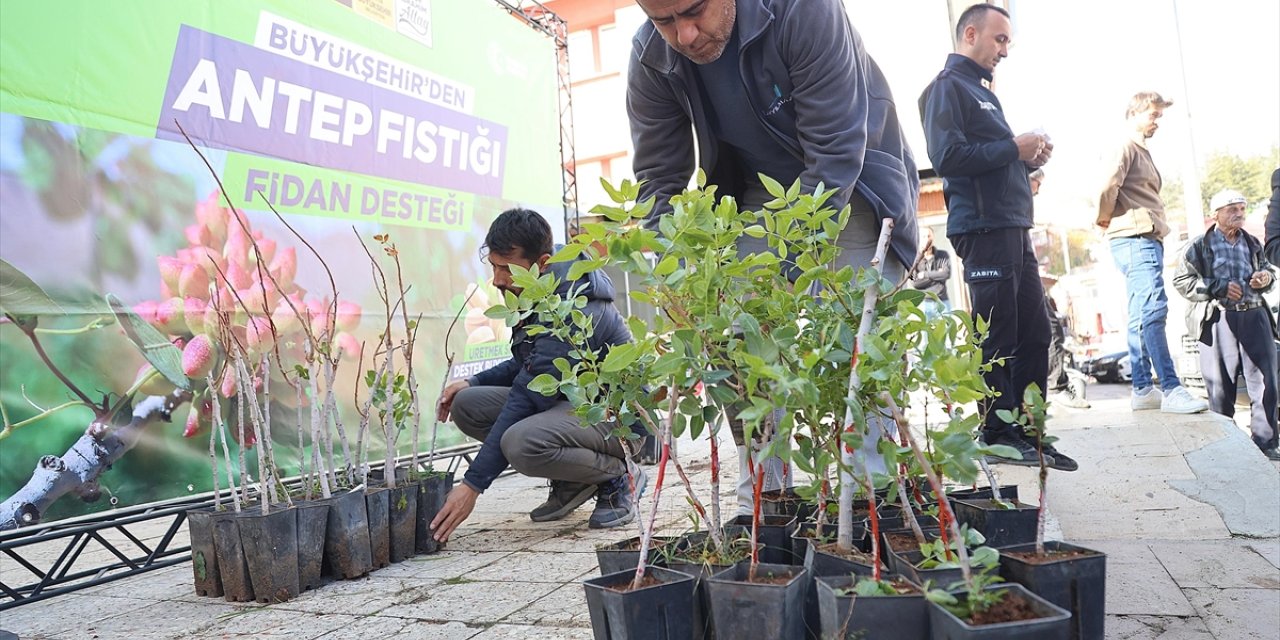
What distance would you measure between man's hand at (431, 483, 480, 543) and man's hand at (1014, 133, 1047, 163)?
7.52 ft

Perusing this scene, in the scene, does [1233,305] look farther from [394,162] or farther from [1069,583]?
[394,162]

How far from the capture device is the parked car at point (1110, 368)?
10273 millimetres

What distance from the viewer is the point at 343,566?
2.49 metres

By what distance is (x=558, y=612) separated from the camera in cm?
191

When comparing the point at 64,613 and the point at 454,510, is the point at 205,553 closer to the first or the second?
the point at 64,613

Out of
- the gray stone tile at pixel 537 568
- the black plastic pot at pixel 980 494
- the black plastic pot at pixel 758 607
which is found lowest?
the gray stone tile at pixel 537 568

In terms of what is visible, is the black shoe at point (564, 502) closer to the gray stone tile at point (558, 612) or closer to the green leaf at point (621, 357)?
the gray stone tile at point (558, 612)

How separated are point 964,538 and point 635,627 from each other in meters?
0.47

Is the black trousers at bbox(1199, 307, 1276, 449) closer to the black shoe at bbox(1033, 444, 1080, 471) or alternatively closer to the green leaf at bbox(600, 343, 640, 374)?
the black shoe at bbox(1033, 444, 1080, 471)

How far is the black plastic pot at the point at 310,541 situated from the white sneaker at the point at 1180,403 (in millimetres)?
3843

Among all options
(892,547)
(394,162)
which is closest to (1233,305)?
(892,547)

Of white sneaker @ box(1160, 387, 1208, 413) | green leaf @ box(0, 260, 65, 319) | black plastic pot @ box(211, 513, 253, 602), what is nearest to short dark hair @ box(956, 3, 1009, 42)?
white sneaker @ box(1160, 387, 1208, 413)

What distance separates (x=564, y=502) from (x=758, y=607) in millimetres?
2341

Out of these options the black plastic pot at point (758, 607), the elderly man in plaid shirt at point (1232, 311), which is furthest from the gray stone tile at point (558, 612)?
the elderly man in plaid shirt at point (1232, 311)
